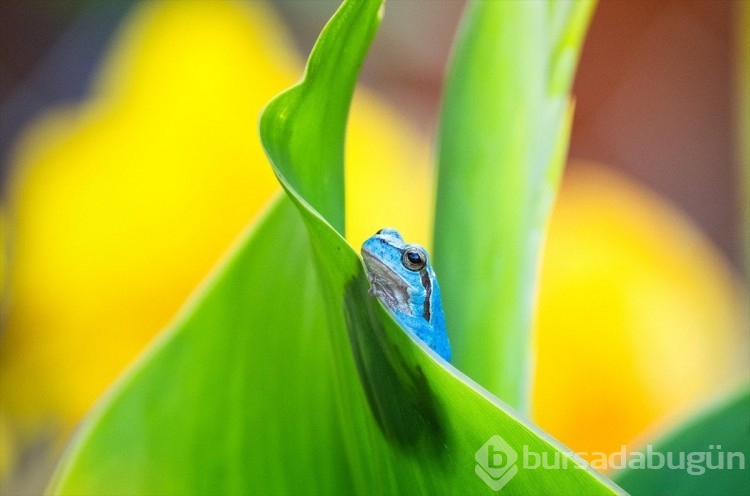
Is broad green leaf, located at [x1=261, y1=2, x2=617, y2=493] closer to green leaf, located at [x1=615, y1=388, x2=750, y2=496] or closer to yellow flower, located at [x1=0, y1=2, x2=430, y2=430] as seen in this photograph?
green leaf, located at [x1=615, y1=388, x2=750, y2=496]

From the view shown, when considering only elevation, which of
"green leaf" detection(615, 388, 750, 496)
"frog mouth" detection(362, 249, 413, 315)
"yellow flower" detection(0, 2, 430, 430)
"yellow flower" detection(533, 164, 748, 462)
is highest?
"yellow flower" detection(0, 2, 430, 430)

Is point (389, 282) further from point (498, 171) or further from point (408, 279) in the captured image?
point (498, 171)

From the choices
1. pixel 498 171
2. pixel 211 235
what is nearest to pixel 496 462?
pixel 498 171

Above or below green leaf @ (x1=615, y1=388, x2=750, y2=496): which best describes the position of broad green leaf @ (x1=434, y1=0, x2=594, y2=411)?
above

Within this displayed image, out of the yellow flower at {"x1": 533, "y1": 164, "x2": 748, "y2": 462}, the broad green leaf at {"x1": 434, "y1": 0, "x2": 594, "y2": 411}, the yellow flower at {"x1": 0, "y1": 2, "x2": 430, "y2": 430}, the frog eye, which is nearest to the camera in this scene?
the broad green leaf at {"x1": 434, "y1": 0, "x2": 594, "y2": 411}

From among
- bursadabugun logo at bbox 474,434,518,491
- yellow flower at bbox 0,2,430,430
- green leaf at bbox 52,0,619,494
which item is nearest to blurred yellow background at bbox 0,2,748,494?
yellow flower at bbox 0,2,430,430

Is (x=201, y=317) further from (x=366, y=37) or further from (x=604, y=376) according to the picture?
(x=604, y=376)

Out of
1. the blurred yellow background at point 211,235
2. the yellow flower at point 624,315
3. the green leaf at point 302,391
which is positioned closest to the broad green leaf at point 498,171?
the green leaf at point 302,391
